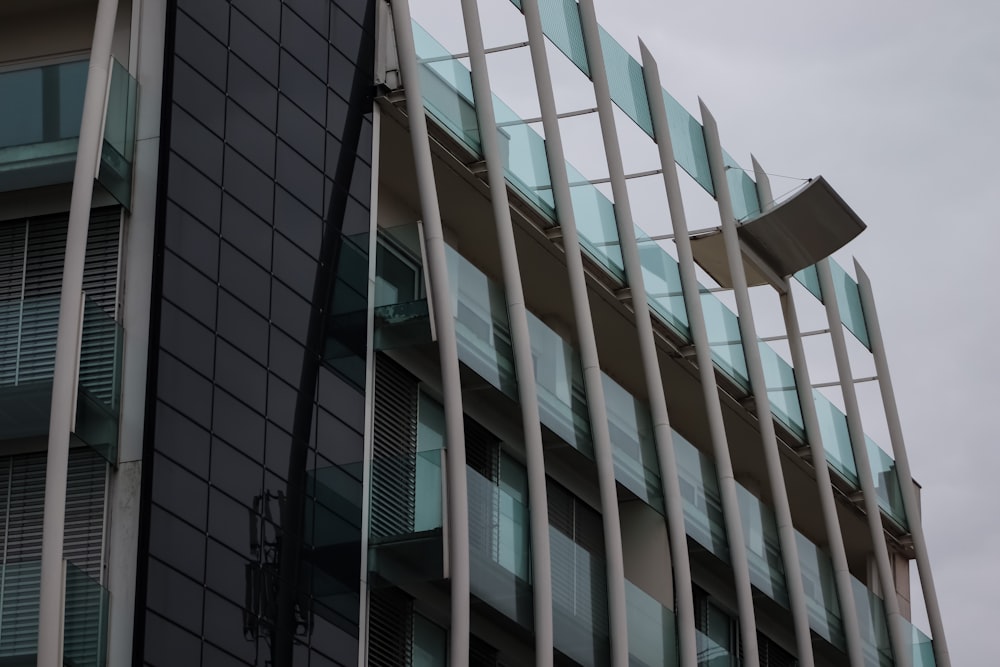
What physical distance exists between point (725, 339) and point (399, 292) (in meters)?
9.23

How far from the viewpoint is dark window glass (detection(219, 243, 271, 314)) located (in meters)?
22.5

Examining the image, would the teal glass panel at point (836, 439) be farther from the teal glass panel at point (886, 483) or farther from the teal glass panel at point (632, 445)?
the teal glass panel at point (632, 445)

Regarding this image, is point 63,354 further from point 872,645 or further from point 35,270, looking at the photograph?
point 872,645

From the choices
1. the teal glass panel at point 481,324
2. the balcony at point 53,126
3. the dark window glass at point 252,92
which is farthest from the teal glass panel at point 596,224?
the balcony at point 53,126

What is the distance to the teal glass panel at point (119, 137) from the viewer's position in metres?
22.2

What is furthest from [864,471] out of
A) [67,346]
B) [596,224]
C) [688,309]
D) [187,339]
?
[67,346]

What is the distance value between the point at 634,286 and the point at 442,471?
6.51m

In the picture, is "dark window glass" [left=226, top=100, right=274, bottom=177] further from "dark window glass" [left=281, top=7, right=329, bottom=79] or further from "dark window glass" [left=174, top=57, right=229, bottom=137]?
"dark window glass" [left=281, top=7, right=329, bottom=79]

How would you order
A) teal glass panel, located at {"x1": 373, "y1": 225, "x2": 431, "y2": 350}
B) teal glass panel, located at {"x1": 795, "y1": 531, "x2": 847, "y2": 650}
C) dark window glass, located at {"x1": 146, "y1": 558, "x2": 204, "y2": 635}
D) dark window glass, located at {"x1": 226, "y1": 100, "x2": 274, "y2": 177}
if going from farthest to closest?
teal glass panel, located at {"x1": 795, "y1": 531, "x2": 847, "y2": 650} → teal glass panel, located at {"x1": 373, "y1": 225, "x2": 431, "y2": 350} → dark window glass, located at {"x1": 226, "y1": 100, "x2": 274, "y2": 177} → dark window glass, located at {"x1": 146, "y1": 558, "x2": 204, "y2": 635}

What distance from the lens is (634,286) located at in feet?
95.7

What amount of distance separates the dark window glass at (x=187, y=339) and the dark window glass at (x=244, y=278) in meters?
0.77

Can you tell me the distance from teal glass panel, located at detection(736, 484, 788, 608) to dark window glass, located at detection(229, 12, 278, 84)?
11.2 metres

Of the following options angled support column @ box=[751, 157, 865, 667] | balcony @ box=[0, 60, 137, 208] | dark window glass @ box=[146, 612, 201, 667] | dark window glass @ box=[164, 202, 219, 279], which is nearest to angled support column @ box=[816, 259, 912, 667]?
angled support column @ box=[751, 157, 865, 667]

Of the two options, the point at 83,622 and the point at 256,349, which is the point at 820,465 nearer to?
the point at 256,349
